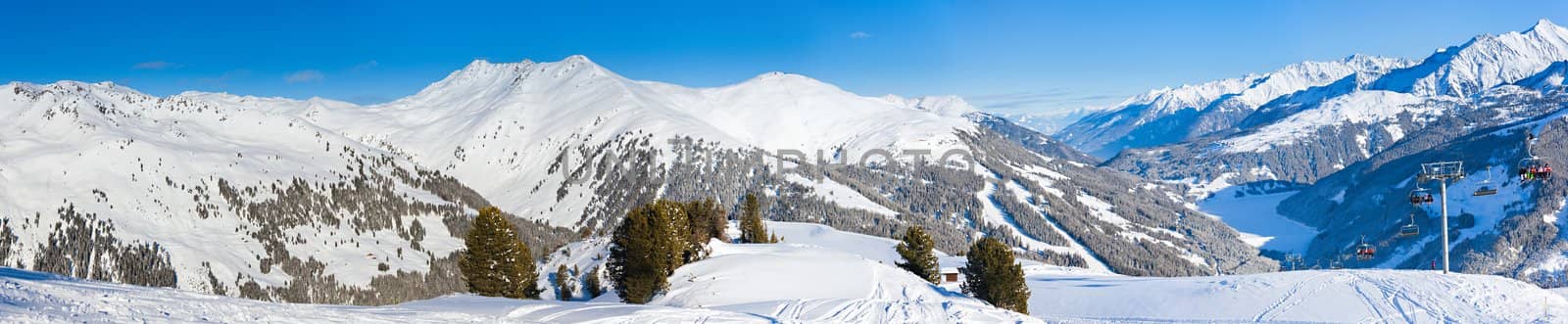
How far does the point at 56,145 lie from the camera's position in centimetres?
19762

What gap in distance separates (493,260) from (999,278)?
33.2 meters

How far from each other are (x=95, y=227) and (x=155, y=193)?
1073 inches

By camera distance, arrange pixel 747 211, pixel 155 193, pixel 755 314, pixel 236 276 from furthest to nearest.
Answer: pixel 155 193
pixel 236 276
pixel 747 211
pixel 755 314

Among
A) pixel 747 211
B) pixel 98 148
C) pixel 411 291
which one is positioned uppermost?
pixel 98 148

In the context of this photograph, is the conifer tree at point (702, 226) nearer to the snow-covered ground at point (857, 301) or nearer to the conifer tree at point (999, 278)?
the snow-covered ground at point (857, 301)

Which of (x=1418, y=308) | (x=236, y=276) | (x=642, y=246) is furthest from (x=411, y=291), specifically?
(x=1418, y=308)

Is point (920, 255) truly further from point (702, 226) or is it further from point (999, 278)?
point (702, 226)

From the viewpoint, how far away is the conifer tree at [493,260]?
51594mm

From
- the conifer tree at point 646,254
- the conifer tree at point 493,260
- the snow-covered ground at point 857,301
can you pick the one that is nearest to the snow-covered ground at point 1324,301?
the snow-covered ground at point 857,301

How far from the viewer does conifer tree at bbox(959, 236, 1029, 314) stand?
45312 mm

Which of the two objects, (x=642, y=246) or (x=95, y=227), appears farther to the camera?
(x=95, y=227)

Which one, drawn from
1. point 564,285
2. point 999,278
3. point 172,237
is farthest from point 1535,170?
point 172,237

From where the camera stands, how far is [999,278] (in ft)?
150

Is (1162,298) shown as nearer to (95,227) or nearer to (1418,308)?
(1418,308)
